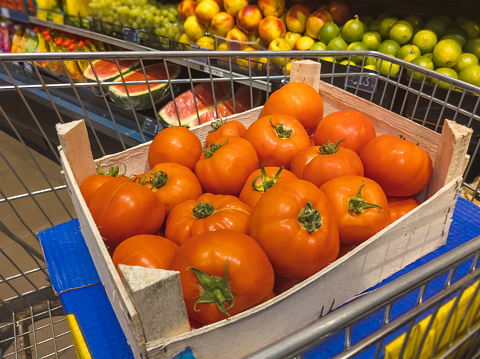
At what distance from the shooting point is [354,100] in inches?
50.3

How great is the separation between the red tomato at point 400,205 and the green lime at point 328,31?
156 centimetres

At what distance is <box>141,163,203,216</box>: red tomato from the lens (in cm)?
98

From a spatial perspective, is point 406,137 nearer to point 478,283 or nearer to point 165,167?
point 478,283

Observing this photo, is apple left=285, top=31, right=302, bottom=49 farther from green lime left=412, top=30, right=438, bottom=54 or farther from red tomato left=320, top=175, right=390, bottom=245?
red tomato left=320, top=175, right=390, bottom=245

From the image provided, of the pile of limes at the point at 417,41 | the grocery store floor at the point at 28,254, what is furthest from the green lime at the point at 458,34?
the grocery store floor at the point at 28,254

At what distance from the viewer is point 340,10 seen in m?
2.38

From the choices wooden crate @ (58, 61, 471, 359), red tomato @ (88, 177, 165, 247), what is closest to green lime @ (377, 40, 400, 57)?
wooden crate @ (58, 61, 471, 359)

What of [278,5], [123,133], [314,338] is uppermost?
[278,5]

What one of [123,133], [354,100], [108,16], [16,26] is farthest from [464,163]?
[16,26]

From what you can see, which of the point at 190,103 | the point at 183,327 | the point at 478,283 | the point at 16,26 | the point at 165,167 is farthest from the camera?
the point at 16,26

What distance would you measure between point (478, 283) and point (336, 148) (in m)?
0.46

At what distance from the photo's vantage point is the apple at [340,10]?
2.38 m

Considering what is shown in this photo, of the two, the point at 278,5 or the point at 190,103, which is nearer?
the point at 278,5

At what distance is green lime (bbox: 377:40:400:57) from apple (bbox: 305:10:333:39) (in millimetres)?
453
